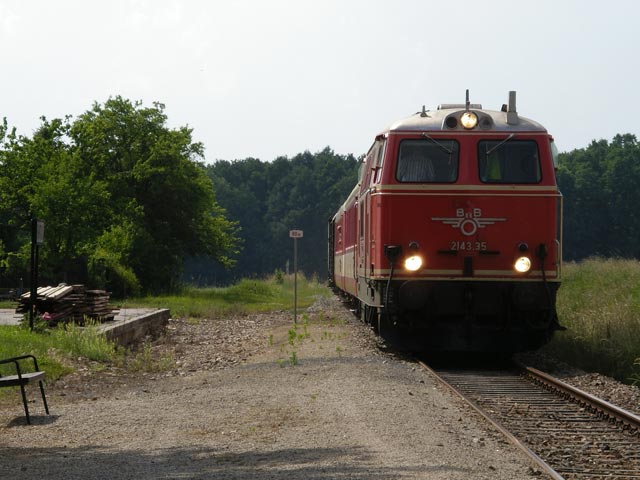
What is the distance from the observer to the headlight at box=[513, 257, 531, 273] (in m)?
13.3

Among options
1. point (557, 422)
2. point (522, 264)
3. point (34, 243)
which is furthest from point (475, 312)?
point (34, 243)

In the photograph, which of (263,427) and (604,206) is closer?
(263,427)

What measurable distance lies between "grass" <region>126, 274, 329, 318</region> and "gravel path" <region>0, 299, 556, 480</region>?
15.9 meters

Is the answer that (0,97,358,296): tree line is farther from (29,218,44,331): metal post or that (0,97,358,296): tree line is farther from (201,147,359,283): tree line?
(201,147,359,283): tree line

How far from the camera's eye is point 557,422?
9359 millimetres

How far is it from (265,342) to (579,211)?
65.9 meters

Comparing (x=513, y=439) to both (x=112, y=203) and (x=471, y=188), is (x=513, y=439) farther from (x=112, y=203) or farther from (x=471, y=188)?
(x=112, y=203)

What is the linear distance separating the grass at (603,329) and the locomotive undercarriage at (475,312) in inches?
58.0

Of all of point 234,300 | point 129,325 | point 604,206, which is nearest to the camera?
point 129,325

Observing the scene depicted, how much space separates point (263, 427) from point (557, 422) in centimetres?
287

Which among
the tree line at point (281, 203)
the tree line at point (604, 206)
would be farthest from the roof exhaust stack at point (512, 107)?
the tree line at point (281, 203)

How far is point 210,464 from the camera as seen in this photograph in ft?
23.6

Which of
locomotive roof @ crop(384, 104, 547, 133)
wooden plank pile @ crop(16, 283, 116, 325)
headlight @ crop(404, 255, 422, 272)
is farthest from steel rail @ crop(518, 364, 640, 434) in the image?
wooden plank pile @ crop(16, 283, 116, 325)

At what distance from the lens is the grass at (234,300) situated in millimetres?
31031
